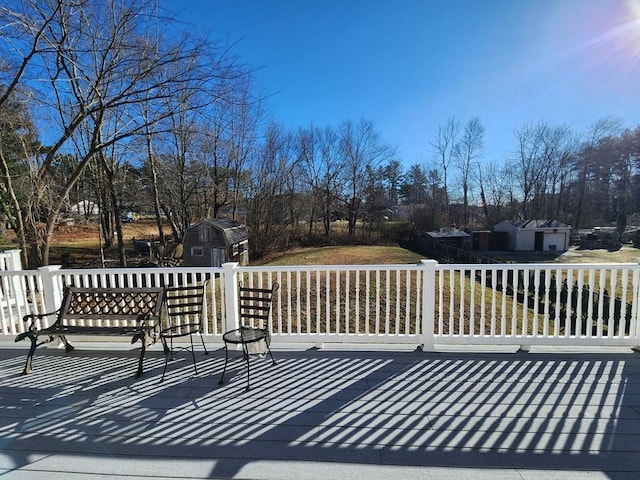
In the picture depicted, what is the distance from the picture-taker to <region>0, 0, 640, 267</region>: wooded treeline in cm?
460

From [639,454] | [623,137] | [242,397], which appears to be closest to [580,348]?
[639,454]

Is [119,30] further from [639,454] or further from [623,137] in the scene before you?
[623,137]

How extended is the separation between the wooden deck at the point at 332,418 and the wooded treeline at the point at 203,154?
11.6 ft

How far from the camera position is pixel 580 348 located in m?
3.30

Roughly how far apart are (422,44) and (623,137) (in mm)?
31608

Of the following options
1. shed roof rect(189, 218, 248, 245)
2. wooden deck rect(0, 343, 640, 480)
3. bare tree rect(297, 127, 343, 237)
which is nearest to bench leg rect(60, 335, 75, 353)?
wooden deck rect(0, 343, 640, 480)

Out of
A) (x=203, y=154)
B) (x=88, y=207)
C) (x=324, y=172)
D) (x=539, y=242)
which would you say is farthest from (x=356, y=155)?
(x=88, y=207)

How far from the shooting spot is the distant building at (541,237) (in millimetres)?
26562

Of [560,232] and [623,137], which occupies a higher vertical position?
[623,137]

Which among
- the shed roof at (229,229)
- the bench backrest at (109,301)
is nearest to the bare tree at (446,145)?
the shed roof at (229,229)

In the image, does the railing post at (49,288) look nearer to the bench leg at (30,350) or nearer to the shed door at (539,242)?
the bench leg at (30,350)

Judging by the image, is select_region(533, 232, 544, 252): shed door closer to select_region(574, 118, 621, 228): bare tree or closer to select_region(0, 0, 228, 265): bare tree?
select_region(574, 118, 621, 228): bare tree

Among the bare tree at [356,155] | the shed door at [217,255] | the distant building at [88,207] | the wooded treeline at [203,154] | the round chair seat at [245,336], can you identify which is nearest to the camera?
the round chair seat at [245,336]

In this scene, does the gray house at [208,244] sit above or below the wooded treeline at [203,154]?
below
